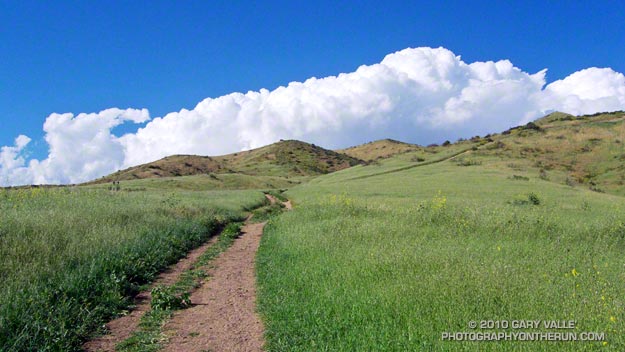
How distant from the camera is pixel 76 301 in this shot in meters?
8.29

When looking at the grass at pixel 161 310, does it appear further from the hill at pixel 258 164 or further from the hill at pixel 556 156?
the hill at pixel 258 164

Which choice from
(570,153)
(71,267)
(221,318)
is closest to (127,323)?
(221,318)

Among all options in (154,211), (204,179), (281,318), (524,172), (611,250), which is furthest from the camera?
(204,179)

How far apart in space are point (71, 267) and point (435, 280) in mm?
8339

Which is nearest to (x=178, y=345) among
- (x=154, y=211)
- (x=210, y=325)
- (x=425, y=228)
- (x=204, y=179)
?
(x=210, y=325)

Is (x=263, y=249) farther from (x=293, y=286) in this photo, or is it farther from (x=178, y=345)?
(x=178, y=345)

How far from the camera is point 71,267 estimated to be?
9.95 meters

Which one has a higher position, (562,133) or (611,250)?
(562,133)

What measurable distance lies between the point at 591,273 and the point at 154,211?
1827cm

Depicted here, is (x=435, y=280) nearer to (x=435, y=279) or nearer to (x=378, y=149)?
(x=435, y=279)

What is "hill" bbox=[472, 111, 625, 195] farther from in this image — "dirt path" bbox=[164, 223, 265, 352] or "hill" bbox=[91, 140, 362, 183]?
"hill" bbox=[91, 140, 362, 183]

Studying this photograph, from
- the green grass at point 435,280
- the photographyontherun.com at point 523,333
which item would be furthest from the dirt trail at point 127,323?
the photographyontherun.com at point 523,333

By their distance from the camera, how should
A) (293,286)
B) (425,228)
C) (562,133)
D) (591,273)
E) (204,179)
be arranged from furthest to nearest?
1. (204,179)
2. (562,133)
3. (425,228)
4. (293,286)
5. (591,273)

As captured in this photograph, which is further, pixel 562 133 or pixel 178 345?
pixel 562 133
